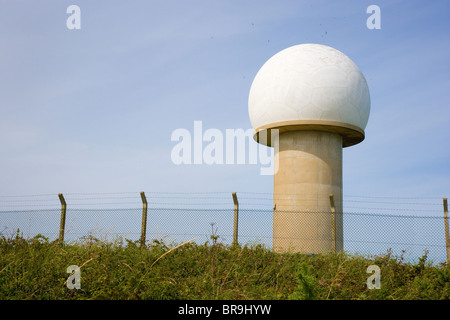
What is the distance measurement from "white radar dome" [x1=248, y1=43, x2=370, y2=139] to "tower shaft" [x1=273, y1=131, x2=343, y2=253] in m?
0.87

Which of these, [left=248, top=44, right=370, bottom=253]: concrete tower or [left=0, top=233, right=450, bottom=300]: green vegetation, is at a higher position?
[left=248, top=44, right=370, bottom=253]: concrete tower

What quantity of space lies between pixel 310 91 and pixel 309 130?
155 centimetres

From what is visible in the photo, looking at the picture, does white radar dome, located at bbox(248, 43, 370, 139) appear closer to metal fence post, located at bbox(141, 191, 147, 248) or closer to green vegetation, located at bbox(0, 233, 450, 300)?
green vegetation, located at bbox(0, 233, 450, 300)

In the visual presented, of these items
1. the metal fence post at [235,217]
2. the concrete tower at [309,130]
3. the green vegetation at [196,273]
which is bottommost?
the green vegetation at [196,273]

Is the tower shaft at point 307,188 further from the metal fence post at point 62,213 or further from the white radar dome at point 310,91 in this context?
the metal fence post at point 62,213

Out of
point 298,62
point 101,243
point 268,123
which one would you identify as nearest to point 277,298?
point 101,243

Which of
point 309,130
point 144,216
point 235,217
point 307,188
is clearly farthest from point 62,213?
point 309,130

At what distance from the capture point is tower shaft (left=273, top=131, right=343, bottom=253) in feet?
49.9

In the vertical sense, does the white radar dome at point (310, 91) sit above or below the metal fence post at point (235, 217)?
above

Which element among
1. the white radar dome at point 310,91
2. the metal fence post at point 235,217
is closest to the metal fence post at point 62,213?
the metal fence post at point 235,217

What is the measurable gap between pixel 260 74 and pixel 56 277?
40.3ft

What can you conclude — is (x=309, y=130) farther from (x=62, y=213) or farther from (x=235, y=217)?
(x=62, y=213)

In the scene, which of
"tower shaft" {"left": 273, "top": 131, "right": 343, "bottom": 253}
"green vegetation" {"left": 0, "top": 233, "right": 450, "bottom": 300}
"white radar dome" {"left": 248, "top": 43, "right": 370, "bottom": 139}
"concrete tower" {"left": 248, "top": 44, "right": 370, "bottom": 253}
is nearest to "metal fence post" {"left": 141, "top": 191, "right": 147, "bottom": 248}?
"green vegetation" {"left": 0, "top": 233, "right": 450, "bottom": 300}

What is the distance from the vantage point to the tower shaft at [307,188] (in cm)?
1520
